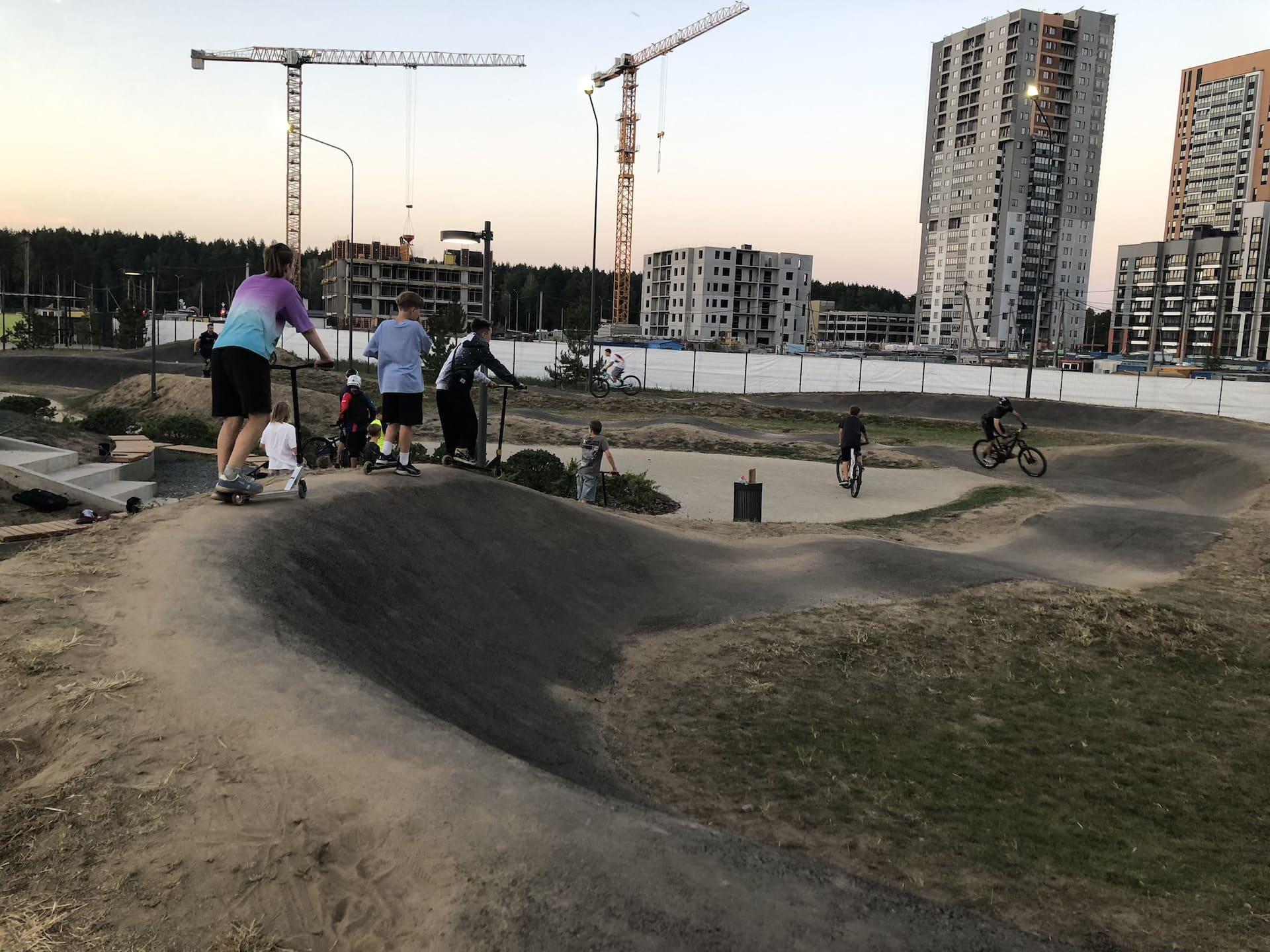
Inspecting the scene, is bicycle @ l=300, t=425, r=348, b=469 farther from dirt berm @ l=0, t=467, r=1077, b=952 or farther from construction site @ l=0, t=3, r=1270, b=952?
dirt berm @ l=0, t=467, r=1077, b=952

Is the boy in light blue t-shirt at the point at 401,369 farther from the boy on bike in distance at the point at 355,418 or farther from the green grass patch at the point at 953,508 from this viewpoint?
the green grass patch at the point at 953,508

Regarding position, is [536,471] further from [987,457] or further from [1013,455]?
[1013,455]

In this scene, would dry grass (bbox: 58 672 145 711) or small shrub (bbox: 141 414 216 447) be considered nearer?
dry grass (bbox: 58 672 145 711)

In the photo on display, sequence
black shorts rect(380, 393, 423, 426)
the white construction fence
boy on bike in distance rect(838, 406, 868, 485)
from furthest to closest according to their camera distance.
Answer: the white construction fence → boy on bike in distance rect(838, 406, 868, 485) → black shorts rect(380, 393, 423, 426)

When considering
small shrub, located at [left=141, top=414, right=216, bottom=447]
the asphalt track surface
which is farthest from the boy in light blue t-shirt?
small shrub, located at [left=141, top=414, right=216, bottom=447]

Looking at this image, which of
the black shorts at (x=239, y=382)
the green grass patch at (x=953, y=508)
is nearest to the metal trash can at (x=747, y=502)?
the green grass patch at (x=953, y=508)

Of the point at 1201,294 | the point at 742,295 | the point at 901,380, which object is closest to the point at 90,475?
the point at 901,380

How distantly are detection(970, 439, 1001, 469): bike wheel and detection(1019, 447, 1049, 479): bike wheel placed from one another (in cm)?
65

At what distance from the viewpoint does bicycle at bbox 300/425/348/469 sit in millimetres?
13609

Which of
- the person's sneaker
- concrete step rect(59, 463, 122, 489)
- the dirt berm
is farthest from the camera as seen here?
concrete step rect(59, 463, 122, 489)

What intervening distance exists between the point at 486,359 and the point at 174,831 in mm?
7551

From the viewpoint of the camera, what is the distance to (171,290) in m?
164

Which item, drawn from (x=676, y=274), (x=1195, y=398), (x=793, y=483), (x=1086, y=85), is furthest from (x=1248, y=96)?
(x=793, y=483)

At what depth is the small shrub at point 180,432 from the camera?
2414 cm
